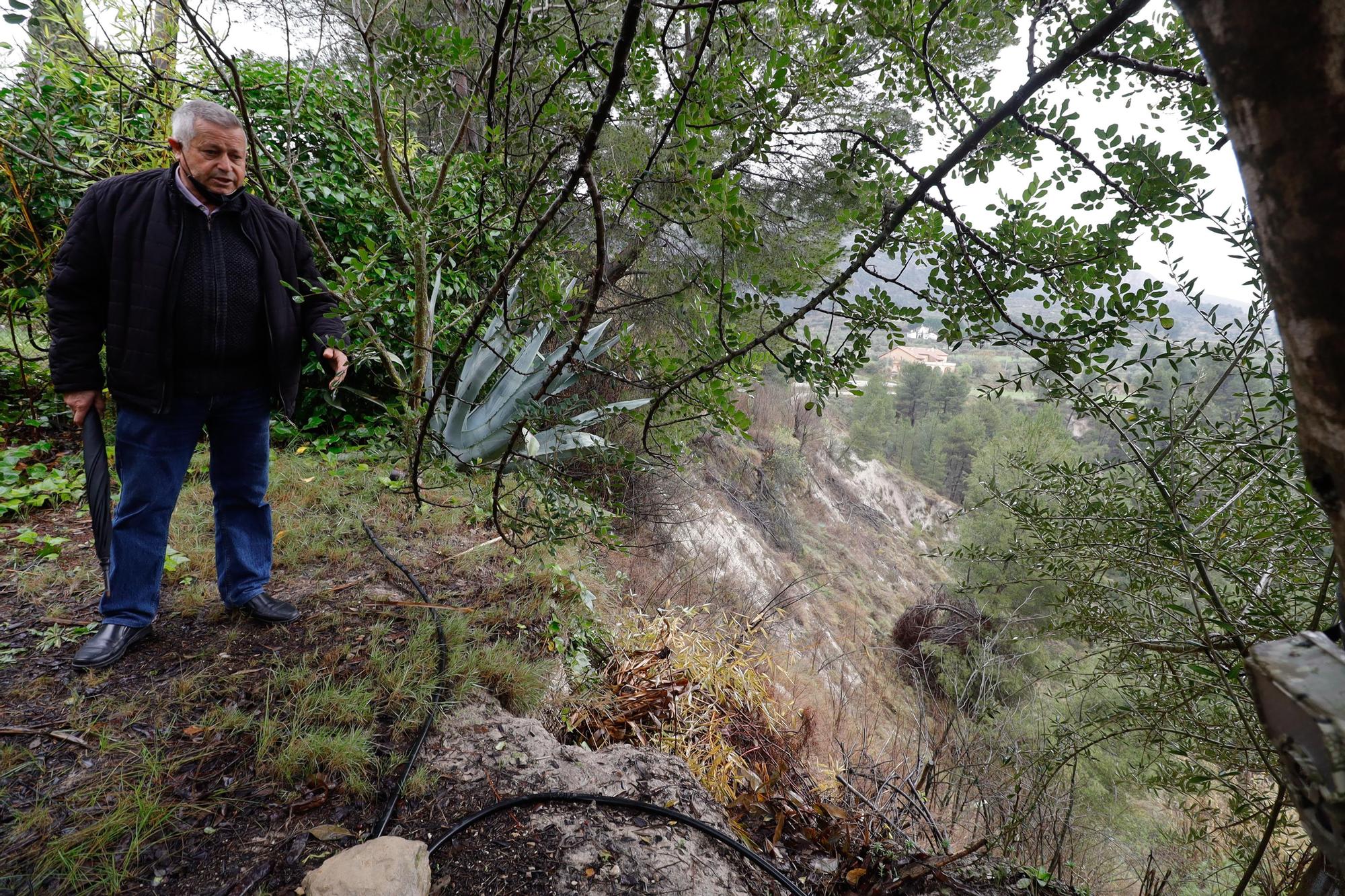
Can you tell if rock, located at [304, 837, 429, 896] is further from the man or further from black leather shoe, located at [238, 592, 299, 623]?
the man

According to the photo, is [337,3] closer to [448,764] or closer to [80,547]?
[80,547]

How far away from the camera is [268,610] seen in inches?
88.6

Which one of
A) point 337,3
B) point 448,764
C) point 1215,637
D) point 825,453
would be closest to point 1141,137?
point 1215,637

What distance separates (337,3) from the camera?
2.40m

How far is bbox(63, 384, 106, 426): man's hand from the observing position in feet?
6.13

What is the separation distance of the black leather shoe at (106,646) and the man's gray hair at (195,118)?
1654 mm

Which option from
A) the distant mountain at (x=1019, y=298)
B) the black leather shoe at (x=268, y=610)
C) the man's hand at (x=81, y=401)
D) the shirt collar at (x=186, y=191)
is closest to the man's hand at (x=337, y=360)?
the shirt collar at (x=186, y=191)

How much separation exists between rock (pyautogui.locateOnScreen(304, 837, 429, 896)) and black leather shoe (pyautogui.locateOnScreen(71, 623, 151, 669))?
120 cm

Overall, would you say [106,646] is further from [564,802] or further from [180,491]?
[564,802]

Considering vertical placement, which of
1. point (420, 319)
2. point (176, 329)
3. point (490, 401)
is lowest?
point (490, 401)

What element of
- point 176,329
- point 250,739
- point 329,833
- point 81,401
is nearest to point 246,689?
point 250,739

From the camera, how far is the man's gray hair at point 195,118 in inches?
71.0

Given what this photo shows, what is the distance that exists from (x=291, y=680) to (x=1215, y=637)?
2738 millimetres

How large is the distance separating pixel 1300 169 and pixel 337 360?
91.0 inches
